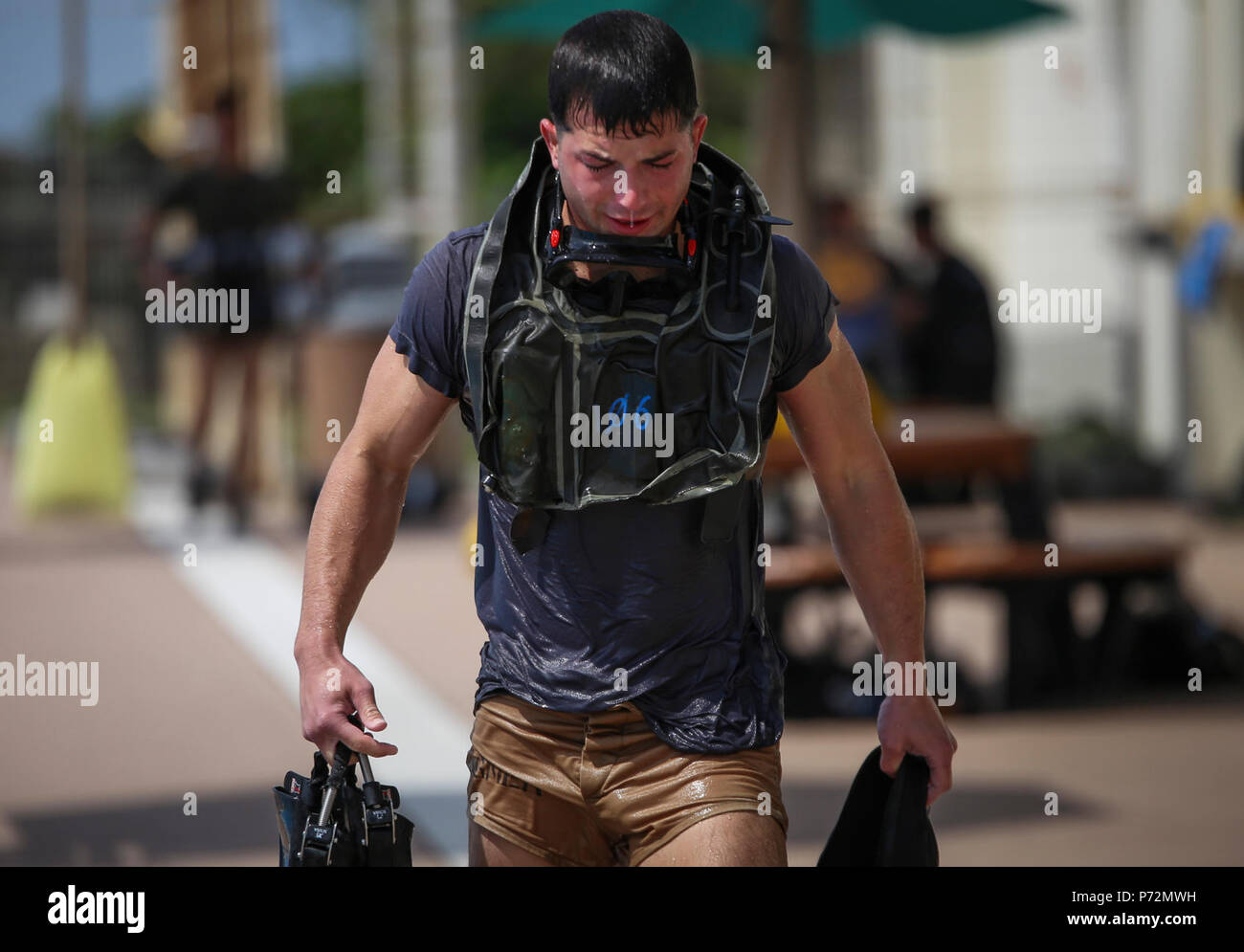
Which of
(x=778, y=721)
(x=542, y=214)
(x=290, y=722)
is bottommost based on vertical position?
(x=290, y=722)

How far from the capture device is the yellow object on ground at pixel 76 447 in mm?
12562

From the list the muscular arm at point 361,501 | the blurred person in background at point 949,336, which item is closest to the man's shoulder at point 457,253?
the muscular arm at point 361,501

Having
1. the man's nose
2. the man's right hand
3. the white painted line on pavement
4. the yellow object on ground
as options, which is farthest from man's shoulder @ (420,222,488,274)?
the yellow object on ground

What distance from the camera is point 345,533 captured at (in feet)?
9.53

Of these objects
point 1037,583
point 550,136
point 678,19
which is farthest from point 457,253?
point 678,19

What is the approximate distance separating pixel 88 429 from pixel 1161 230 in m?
7.83

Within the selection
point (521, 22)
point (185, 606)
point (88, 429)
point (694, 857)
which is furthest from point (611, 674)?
point (88, 429)

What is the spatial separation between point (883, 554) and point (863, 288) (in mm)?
6291

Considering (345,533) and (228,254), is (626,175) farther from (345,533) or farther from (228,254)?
(228,254)

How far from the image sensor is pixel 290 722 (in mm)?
7320

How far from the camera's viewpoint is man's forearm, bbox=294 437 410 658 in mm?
2875

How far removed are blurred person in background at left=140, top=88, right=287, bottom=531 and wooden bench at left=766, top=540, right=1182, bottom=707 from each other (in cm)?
529

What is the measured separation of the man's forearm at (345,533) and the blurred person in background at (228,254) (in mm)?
9083
